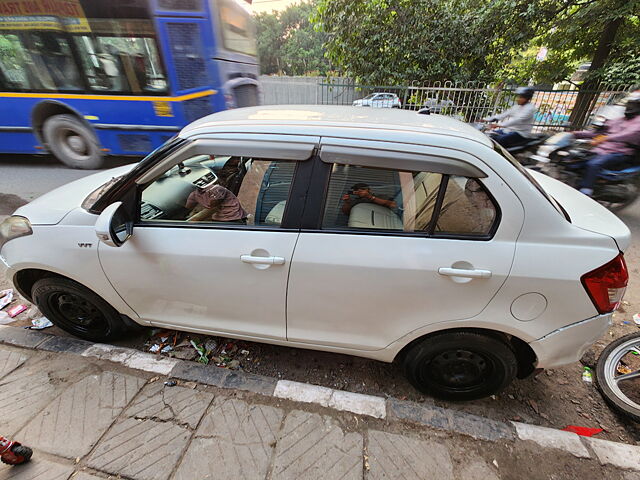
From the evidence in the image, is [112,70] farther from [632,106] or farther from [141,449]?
[632,106]

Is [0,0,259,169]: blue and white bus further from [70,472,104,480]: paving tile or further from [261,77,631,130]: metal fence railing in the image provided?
[261,77,631,130]: metal fence railing

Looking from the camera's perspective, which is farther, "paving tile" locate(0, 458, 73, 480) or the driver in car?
the driver in car

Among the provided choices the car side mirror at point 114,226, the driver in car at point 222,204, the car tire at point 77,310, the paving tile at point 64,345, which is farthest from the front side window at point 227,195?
the paving tile at point 64,345

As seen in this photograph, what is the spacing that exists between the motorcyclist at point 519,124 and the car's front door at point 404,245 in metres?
4.97

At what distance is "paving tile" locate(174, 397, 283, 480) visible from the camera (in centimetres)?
167

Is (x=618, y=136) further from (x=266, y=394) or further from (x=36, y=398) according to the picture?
(x=36, y=398)

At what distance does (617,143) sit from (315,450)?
5518 millimetres

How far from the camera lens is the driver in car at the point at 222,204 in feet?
6.43

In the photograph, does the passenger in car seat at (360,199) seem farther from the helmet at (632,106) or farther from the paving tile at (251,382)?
the helmet at (632,106)

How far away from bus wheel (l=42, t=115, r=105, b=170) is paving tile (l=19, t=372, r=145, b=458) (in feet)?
18.6

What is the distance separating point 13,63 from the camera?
5477mm

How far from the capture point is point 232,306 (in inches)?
78.5

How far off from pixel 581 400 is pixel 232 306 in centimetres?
254

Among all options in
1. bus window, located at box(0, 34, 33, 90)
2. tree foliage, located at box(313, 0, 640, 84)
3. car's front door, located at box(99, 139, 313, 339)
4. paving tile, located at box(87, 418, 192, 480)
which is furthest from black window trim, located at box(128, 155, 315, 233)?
tree foliage, located at box(313, 0, 640, 84)
